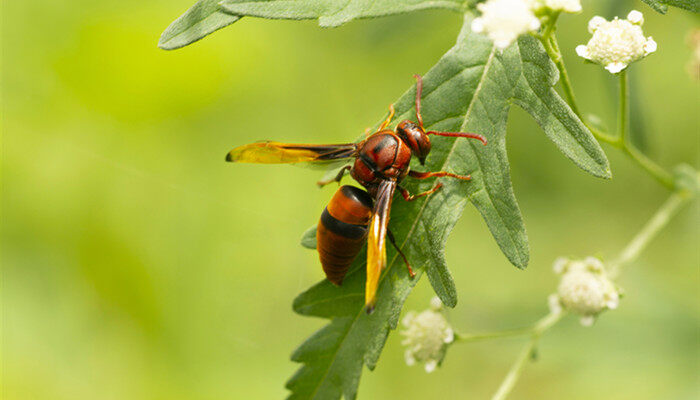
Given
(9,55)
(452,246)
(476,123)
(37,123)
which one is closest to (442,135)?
(476,123)

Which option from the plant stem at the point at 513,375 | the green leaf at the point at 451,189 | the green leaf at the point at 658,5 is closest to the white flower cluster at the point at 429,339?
the plant stem at the point at 513,375

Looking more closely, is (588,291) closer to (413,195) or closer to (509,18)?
(413,195)

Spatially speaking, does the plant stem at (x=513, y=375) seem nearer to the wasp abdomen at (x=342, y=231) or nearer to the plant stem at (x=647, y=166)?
the plant stem at (x=647, y=166)

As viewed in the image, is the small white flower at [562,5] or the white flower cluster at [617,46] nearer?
the small white flower at [562,5]

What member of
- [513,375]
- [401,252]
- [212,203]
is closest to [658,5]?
[401,252]

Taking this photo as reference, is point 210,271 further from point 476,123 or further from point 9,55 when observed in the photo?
point 476,123

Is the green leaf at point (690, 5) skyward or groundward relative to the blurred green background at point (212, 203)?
skyward
